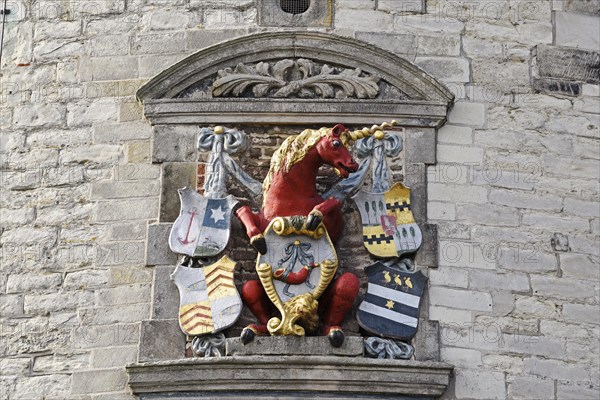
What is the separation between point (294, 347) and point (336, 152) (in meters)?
1.11

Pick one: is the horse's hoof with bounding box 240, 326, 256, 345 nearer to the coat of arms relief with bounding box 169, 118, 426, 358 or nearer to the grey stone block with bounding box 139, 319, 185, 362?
the coat of arms relief with bounding box 169, 118, 426, 358

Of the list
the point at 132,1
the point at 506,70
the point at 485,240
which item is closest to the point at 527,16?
the point at 506,70

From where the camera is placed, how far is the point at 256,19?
10758 millimetres

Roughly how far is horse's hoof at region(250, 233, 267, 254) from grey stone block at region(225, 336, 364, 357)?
0.52m

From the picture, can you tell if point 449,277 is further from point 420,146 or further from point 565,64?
point 565,64

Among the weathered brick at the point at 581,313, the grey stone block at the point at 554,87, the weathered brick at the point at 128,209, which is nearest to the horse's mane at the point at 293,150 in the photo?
the weathered brick at the point at 128,209

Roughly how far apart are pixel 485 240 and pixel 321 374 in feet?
4.26

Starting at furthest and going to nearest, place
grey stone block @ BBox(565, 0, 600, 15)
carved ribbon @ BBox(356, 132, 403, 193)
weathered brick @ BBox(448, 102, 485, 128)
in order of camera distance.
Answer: grey stone block @ BBox(565, 0, 600, 15)
weathered brick @ BBox(448, 102, 485, 128)
carved ribbon @ BBox(356, 132, 403, 193)

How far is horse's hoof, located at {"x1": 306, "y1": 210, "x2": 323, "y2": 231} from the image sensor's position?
9.90 meters

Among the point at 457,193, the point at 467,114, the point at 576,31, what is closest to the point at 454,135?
the point at 467,114

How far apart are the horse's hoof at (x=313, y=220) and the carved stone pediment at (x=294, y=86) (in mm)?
723

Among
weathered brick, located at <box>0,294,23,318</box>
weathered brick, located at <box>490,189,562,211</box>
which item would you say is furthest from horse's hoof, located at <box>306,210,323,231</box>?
weathered brick, located at <box>0,294,23,318</box>

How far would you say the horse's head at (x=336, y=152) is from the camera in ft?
32.6

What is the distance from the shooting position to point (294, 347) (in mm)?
9695
